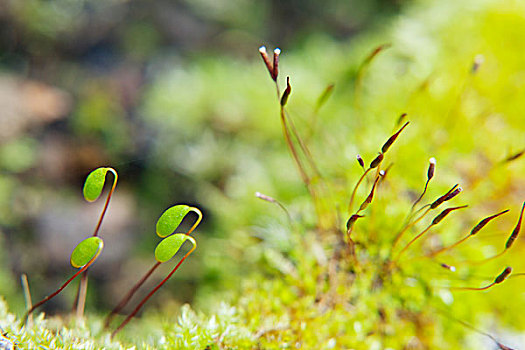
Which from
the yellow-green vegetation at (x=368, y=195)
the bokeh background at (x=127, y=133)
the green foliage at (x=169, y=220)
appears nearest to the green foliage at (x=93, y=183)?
the green foliage at (x=169, y=220)

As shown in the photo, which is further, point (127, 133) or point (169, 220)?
point (127, 133)

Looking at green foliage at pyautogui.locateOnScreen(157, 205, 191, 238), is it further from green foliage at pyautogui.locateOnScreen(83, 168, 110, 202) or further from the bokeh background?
the bokeh background

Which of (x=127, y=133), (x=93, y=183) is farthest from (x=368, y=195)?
(x=127, y=133)

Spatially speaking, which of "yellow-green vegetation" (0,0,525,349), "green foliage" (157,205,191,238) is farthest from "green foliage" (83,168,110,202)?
"yellow-green vegetation" (0,0,525,349)

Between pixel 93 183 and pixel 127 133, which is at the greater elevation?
pixel 93 183

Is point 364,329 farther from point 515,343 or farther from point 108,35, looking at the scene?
point 108,35

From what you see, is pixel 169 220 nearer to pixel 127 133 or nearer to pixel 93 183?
pixel 93 183
